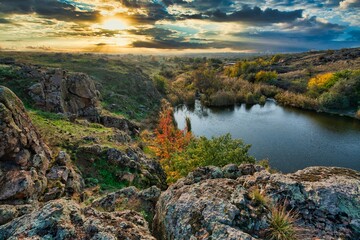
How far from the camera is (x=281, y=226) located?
726cm

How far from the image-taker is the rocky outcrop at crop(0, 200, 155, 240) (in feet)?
22.0

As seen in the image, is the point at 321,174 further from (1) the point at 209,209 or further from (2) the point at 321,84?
(2) the point at 321,84

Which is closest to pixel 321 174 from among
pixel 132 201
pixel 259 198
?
pixel 259 198

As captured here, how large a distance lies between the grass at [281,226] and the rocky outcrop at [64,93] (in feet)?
89.4

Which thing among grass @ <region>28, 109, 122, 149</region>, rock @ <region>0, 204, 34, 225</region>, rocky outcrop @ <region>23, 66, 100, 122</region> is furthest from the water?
rock @ <region>0, 204, 34, 225</region>

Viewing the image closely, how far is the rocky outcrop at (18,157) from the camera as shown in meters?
12.3

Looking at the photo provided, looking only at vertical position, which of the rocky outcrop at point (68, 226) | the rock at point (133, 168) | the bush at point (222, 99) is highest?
the rocky outcrop at point (68, 226)

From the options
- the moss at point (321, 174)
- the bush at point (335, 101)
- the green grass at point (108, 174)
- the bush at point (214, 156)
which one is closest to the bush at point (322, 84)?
the bush at point (335, 101)

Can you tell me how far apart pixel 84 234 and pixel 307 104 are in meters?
73.0

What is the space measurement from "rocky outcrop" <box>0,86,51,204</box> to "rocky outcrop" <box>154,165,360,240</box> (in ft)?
23.7

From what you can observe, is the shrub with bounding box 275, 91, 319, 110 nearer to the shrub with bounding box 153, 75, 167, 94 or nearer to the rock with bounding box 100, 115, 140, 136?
the shrub with bounding box 153, 75, 167, 94

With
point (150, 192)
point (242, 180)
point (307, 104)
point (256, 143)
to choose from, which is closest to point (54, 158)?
point (150, 192)

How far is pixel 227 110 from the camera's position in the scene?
69875 mm

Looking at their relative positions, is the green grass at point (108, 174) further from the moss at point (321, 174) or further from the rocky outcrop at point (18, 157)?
the moss at point (321, 174)
